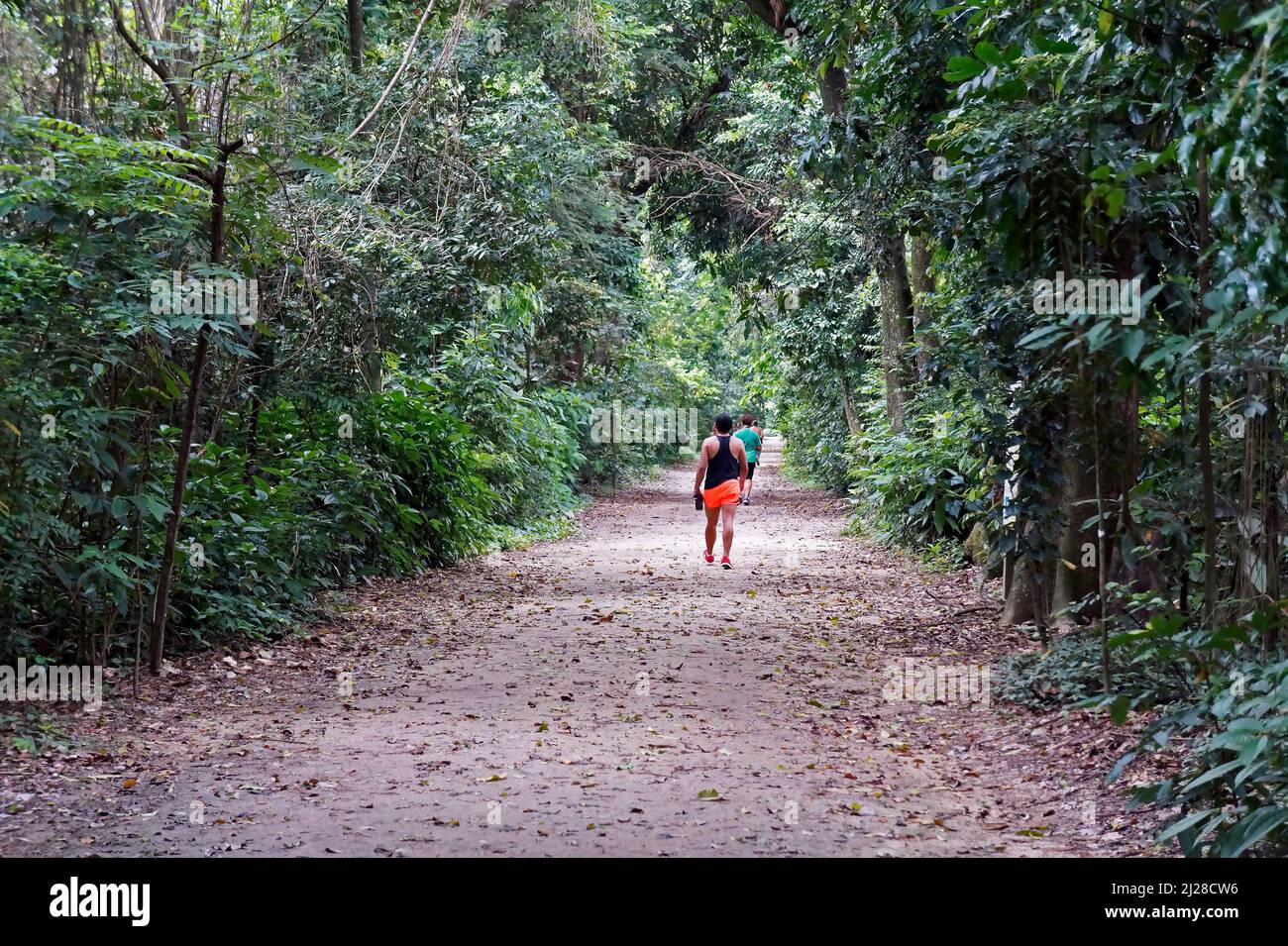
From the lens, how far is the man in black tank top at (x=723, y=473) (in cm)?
Result: 1489

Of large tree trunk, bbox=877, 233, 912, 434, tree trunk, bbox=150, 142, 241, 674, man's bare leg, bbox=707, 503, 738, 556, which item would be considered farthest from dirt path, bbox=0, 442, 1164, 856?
large tree trunk, bbox=877, 233, 912, 434

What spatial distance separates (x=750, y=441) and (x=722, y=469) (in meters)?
9.24

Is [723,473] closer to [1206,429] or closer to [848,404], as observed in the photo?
[1206,429]

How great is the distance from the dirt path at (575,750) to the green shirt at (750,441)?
1169 centimetres

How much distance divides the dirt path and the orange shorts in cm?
323

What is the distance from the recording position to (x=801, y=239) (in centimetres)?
1933

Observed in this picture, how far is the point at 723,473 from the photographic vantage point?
15.1 metres

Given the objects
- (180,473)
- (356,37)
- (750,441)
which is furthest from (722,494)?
(750,441)

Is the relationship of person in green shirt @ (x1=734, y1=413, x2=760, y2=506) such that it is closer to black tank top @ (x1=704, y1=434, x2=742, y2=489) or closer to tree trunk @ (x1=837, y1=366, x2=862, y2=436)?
tree trunk @ (x1=837, y1=366, x2=862, y2=436)

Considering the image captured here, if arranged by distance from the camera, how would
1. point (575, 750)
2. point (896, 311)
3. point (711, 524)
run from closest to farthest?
point (575, 750)
point (711, 524)
point (896, 311)

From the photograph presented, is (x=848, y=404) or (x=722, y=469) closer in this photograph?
(x=722, y=469)
